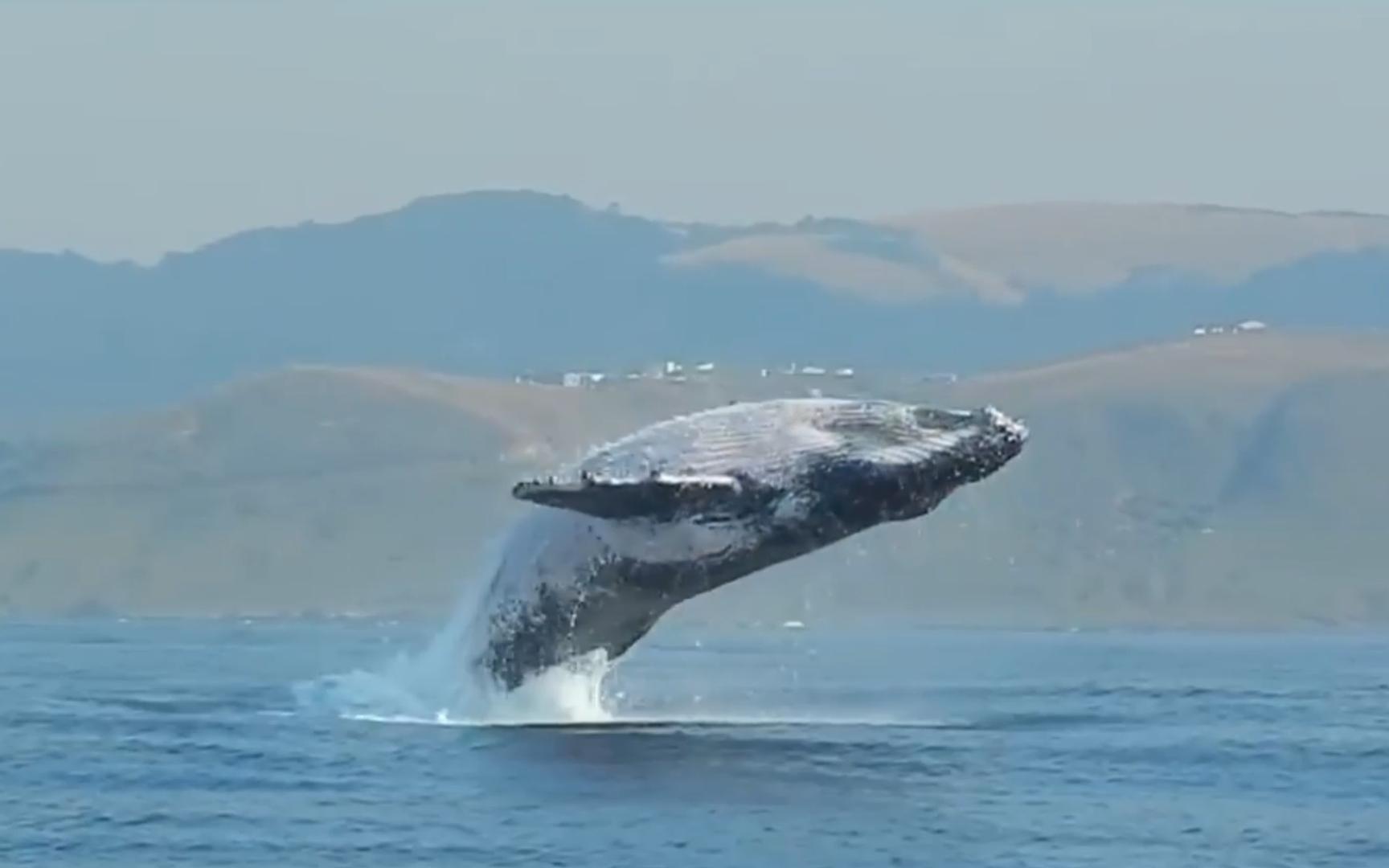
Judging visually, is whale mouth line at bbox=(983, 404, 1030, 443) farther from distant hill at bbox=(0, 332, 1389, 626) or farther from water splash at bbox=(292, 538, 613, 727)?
distant hill at bbox=(0, 332, 1389, 626)

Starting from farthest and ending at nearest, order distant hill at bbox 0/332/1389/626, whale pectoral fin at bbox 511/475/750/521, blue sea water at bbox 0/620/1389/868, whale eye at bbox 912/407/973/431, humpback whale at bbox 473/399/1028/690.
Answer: distant hill at bbox 0/332/1389/626 < whale eye at bbox 912/407/973/431 < humpback whale at bbox 473/399/1028/690 < whale pectoral fin at bbox 511/475/750/521 < blue sea water at bbox 0/620/1389/868

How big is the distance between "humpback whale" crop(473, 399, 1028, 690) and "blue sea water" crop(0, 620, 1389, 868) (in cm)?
171

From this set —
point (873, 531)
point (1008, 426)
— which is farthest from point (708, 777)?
point (873, 531)

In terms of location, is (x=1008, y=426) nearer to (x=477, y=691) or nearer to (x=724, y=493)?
(x=724, y=493)

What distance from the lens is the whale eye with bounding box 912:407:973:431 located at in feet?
99.8

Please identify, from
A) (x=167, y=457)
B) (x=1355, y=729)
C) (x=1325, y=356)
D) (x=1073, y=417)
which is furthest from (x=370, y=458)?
(x=1355, y=729)

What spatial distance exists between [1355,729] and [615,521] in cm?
1185

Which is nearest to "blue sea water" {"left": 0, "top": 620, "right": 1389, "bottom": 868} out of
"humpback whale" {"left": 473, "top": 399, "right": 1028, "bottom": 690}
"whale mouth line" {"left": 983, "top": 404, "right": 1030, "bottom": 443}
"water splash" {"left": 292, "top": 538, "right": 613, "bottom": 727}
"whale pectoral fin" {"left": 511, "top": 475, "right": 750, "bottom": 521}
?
Result: "water splash" {"left": 292, "top": 538, "right": 613, "bottom": 727}

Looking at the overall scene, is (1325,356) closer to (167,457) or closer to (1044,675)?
(167,457)

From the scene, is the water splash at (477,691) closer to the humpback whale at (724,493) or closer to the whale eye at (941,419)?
the humpback whale at (724,493)

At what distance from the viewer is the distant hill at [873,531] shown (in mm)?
148375

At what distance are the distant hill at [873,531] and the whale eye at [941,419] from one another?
309ft

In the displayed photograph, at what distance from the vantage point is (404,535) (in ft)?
541

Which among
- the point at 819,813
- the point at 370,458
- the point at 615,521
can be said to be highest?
the point at 370,458
